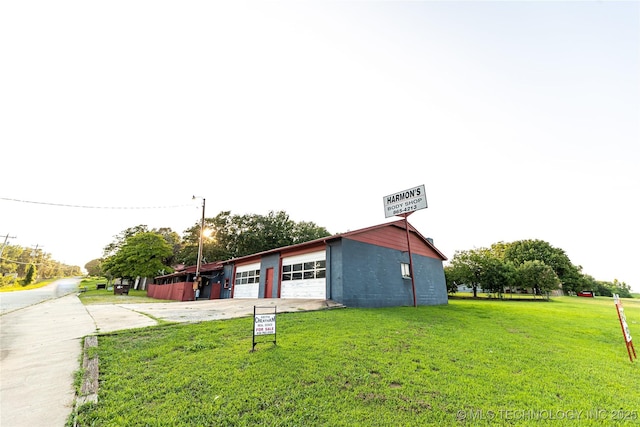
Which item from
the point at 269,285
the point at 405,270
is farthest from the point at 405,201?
the point at 269,285

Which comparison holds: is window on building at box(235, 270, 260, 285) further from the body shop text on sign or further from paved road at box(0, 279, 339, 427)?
paved road at box(0, 279, 339, 427)

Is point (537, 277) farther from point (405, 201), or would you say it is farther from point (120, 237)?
point (120, 237)

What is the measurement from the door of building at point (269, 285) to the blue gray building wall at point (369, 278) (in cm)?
603

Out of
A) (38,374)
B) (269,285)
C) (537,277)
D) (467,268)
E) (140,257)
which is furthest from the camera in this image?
(467,268)

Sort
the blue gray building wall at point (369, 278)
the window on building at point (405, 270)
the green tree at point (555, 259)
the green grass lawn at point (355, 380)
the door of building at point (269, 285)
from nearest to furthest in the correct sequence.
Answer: the green grass lawn at point (355, 380), the blue gray building wall at point (369, 278), the window on building at point (405, 270), the door of building at point (269, 285), the green tree at point (555, 259)

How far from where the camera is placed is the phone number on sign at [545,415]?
345 cm

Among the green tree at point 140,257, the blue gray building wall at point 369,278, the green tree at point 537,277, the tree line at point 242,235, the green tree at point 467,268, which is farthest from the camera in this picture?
the tree line at point 242,235

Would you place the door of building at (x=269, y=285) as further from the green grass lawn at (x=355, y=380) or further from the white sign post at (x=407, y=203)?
the green grass lawn at (x=355, y=380)

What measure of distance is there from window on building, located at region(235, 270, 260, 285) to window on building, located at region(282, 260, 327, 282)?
384 cm

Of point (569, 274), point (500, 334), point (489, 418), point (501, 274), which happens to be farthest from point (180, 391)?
point (569, 274)

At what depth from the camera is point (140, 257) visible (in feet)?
102

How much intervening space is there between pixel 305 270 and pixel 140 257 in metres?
24.4

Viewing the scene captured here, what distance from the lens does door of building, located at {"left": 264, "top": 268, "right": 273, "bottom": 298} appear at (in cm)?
1866

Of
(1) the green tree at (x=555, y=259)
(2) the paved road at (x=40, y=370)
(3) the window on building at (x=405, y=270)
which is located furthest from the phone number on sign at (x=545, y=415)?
(1) the green tree at (x=555, y=259)
